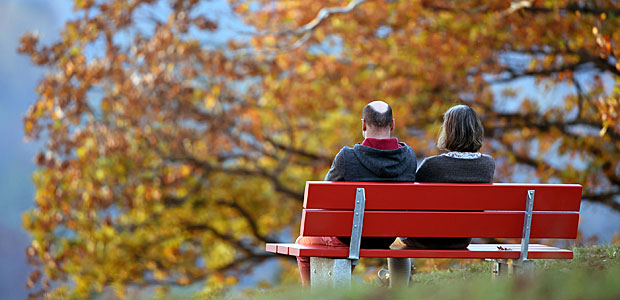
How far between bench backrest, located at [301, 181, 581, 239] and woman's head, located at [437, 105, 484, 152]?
1.06ft

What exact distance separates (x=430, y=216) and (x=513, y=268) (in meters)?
0.78

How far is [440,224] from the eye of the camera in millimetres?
4863

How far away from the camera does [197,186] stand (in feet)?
50.2

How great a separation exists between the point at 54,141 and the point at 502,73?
26.8ft

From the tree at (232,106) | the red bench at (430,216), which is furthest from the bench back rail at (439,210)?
the tree at (232,106)

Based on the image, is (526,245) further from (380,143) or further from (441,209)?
(380,143)

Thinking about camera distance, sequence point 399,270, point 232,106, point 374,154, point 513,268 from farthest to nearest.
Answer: point 232,106
point 399,270
point 513,268
point 374,154

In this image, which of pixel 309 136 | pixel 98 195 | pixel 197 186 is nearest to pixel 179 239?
pixel 197 186

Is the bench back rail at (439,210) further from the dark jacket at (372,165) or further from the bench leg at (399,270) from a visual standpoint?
the bench leg at (399,270)

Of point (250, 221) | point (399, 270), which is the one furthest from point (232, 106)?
point (399, 270)

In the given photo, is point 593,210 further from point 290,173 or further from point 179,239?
point 179,239

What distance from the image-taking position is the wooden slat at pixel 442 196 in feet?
15.3

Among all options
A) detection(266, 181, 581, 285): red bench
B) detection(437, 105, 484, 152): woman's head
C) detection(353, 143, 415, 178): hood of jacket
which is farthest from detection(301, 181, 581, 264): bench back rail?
detection(437, 105, 484, 152): woman's head

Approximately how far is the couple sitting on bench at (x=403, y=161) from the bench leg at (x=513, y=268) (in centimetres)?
35
